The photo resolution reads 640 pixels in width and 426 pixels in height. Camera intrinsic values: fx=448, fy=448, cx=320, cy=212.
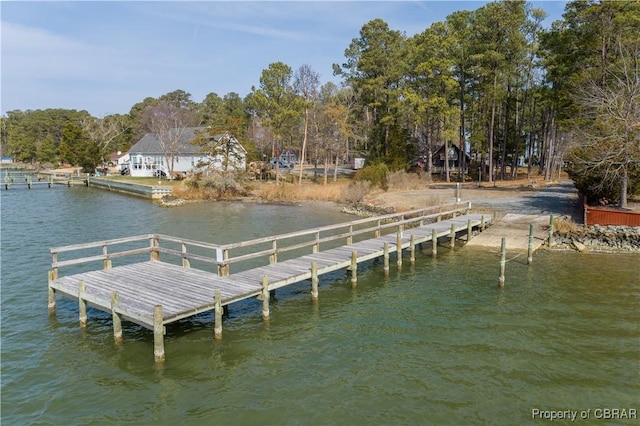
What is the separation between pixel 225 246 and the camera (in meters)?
15.6

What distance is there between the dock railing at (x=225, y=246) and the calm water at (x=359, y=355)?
189 centimetres

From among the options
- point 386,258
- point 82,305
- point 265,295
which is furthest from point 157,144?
point 265,295

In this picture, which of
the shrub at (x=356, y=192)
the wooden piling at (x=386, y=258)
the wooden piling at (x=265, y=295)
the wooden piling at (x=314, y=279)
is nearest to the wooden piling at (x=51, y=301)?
the wooden piling at (x=265, y=295)

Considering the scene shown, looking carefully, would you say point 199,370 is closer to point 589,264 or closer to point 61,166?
point 589,264

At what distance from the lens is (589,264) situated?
21312 millimetres

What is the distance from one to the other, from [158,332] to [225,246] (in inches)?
177

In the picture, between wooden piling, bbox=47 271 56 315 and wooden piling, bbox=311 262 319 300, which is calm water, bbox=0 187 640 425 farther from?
wooden piling, bbox=311 262 319 300

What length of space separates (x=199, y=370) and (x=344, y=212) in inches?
1134

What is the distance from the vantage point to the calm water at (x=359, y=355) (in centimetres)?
1016

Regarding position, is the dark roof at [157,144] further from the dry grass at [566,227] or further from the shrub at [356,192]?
the dry grass at [566,227]

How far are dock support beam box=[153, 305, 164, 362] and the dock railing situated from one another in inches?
140

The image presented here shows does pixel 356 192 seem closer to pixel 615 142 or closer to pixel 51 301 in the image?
pixel 615 142

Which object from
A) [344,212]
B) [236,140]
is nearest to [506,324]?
[344,212]

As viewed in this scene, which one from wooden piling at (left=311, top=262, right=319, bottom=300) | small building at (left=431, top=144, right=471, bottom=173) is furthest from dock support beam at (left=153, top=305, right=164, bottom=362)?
small building at (left=431, top=144, right=471, bottom=173)
